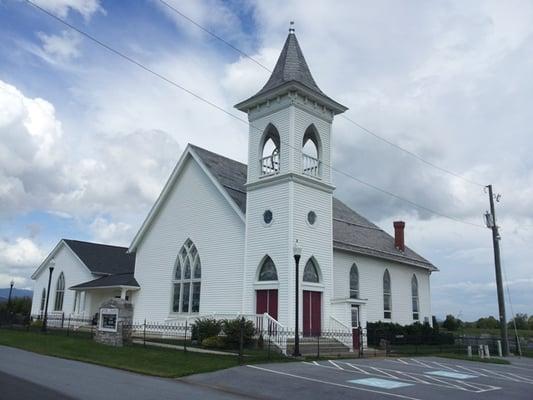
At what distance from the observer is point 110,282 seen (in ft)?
113

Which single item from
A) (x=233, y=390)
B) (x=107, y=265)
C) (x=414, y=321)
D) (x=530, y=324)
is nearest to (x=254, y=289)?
(x=233, y=390)

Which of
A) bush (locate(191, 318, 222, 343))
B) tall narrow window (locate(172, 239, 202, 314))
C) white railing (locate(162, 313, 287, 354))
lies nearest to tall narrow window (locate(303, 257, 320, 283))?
white railing (locate(162, 313, 287, 354))

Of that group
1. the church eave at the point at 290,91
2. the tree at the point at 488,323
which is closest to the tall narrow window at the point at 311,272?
the church eave at the point at 290,91

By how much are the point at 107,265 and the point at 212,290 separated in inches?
669

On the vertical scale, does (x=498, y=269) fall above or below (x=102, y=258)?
below

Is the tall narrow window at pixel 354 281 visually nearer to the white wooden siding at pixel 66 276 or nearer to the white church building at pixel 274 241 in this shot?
the white church building at pixel 274 241

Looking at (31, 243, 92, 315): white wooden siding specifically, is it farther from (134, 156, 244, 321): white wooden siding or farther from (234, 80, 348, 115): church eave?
(234, 80, 348, 115): church eave

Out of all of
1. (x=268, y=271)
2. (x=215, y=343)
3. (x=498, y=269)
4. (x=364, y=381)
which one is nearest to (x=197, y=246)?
(x=268, y=271)

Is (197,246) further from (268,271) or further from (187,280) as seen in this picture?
(268,271)

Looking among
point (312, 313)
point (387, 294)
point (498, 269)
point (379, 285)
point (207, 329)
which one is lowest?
point (207, 329)

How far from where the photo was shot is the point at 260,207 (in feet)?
83.4

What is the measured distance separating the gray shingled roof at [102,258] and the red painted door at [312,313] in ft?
61.0

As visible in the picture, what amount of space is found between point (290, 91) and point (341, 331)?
37.2ft

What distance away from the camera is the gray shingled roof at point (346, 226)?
28.3 meters
